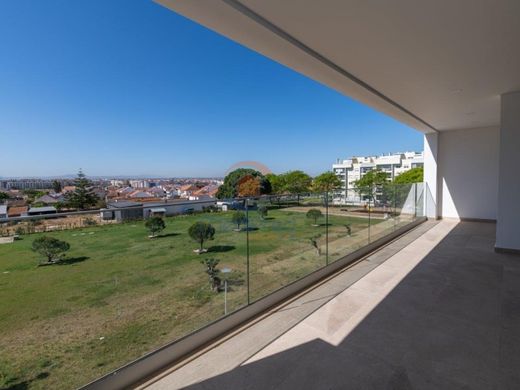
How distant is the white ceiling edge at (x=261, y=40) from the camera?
1.94m

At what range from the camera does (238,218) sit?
2506 mm

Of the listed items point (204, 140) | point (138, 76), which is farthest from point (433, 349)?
point (204, 140)

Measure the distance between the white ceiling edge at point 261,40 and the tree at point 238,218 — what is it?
1.60 metres

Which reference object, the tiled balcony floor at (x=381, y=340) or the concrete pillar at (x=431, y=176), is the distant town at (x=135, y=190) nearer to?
the tiled balcony floor at (x=381, y=340)

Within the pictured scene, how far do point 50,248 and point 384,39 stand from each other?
10.3 feet

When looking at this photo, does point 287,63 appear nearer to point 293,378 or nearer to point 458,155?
point 293,378

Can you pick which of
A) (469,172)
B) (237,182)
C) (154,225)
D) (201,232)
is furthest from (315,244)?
(237,182)

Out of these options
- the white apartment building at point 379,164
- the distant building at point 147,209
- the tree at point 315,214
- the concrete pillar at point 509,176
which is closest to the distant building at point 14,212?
the distant building at point 147,209

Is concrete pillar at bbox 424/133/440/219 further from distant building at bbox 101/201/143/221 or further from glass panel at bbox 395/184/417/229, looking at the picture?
distant building at bbox 101/201/143/221

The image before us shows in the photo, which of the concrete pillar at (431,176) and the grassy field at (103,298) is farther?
the concrete pillar at (431,176)

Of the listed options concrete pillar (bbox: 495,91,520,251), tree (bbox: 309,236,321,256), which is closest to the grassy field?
tree (bbox: 309,236,321,256)

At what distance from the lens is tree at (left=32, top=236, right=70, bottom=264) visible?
4.80 ft

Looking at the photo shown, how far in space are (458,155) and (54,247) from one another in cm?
940

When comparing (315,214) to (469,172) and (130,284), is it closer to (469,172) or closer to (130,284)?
(130,284)
